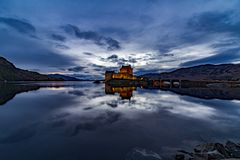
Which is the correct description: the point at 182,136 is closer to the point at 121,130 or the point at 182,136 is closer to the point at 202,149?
the point at 202,149

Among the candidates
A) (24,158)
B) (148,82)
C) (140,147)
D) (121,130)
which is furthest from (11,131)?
(148,82)

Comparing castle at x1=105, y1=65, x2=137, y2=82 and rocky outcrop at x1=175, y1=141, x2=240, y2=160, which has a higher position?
castle at x1=105, y1=65, x2=137, y2=82

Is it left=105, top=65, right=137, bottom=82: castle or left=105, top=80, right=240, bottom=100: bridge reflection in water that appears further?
left=105, top=65, right=137, bottom=82: castle

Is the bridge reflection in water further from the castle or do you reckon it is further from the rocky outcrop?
the rocky outcrop

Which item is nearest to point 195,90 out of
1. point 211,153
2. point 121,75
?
point 121,75

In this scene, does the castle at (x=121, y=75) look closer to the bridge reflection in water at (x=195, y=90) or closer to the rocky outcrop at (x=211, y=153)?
the bridge reflection in water at (x=195, y=90)

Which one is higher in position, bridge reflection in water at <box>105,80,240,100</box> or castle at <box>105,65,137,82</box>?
castle at <box>105,65,137,82</box>

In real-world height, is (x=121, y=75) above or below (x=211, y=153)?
above

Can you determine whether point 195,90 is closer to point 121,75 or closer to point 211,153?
point 121,75

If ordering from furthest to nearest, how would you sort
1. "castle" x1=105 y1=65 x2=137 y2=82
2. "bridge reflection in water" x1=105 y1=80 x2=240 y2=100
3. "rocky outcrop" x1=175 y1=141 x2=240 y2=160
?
"castle" x1=105 y1=65 x2=137 y2=82
"bridge reflection in water" x1=105 y1=80 x2=240 y2=100
"rocky outcrop" x1=175 y1=141 x2=240 y2=160

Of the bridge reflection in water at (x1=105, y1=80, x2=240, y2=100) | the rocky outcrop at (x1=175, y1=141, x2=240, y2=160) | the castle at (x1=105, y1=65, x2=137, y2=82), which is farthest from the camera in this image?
the castle at (x1=105, y1=65, x2=137, y2=82)

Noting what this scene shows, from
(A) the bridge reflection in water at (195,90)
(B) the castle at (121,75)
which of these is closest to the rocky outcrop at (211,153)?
(A) the bridge reflection in water at (195,90)

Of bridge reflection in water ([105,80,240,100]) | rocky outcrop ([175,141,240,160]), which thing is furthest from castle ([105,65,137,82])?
rocky outcrop ([175,141,240,160])

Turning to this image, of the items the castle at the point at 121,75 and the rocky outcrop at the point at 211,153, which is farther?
the castle at the point at 121,75
